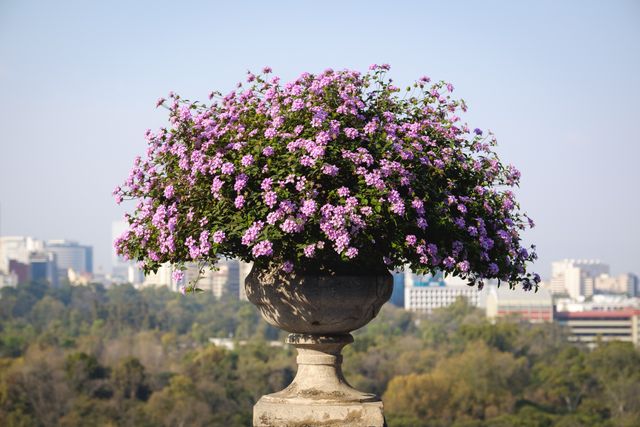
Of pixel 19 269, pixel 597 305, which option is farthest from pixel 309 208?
pixel 19 269

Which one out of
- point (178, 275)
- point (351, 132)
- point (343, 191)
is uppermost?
point (351, 132)

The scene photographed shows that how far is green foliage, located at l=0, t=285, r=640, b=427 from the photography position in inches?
1953

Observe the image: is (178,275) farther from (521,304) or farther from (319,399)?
(521,304)

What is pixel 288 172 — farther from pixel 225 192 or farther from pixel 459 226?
pixel 459 226

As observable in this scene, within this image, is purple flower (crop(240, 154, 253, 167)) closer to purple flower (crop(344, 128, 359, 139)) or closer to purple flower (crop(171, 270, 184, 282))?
purple flower (crop(344, 128, 359, 139))

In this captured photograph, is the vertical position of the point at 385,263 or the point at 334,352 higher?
the point at 385,263

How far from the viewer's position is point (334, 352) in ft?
19.6

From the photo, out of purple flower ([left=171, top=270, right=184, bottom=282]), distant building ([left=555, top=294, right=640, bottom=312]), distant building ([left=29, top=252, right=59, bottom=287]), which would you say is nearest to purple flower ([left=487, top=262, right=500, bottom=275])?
purple flower ([left=171, top=270, right=184, bottom=282])

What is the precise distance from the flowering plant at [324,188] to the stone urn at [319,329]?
0.09 metres

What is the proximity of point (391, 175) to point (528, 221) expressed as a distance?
108cm

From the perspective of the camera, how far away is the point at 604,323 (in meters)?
120

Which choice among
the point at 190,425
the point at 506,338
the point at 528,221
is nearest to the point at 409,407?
the point at 190,425

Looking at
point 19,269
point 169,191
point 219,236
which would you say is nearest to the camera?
point 219,236

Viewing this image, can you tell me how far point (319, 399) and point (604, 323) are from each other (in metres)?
119
